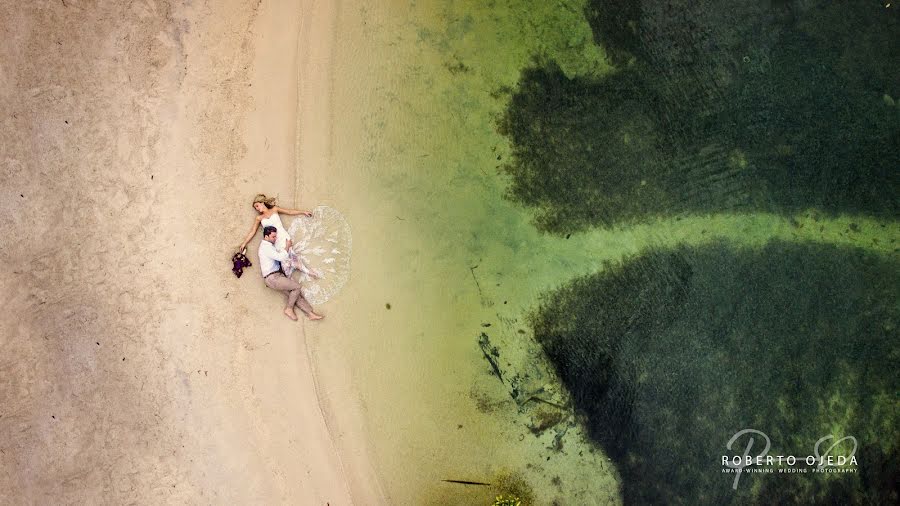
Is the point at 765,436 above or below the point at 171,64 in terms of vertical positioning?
below

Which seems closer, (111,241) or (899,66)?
(111,241)

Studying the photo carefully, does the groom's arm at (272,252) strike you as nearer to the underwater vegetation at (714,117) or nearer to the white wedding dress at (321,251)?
the white wedding dress at (321,251)

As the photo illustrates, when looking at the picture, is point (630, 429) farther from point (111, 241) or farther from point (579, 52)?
point (111, 241)

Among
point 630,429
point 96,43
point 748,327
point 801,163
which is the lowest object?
point 630,429

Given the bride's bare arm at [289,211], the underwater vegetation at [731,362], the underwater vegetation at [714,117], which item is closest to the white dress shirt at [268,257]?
the bride's bare arm at [289,211]

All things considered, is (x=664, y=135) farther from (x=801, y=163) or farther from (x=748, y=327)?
(x=748, y=327)

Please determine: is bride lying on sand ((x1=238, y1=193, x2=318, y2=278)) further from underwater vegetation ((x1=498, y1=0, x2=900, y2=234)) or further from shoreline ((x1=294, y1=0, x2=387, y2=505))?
underwater vegetation ((x1=498, y1=0, x2=900, y2=234))

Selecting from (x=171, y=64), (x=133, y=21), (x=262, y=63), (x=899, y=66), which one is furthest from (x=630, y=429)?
(x=133, y=21)

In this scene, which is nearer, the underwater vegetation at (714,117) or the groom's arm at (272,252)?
the groom's arm at (272,252)
